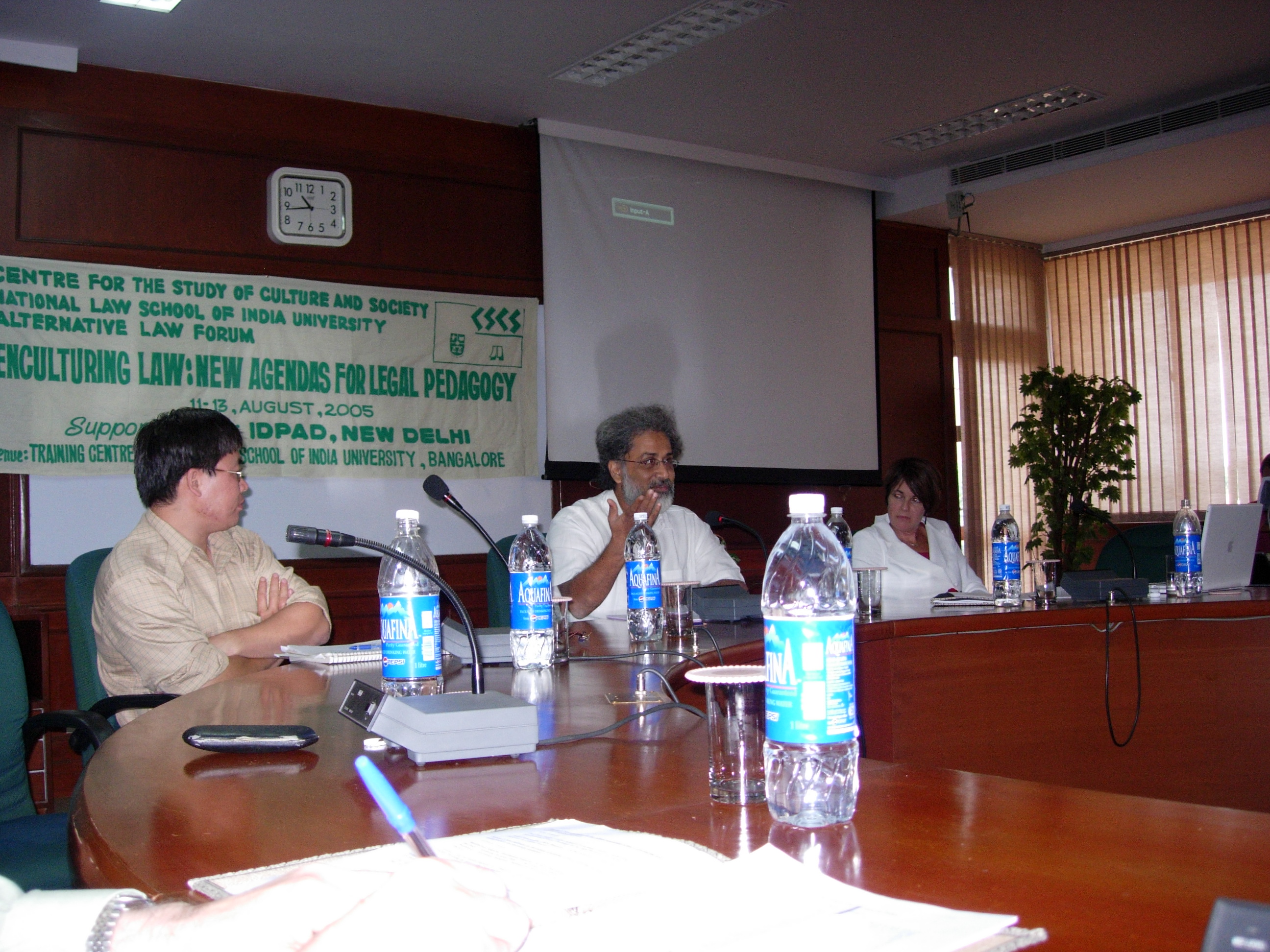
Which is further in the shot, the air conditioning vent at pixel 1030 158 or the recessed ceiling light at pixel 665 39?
the air conditioning vent at pixel 1030 158

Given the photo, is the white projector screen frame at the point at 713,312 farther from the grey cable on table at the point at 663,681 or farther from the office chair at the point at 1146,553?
the grey cable on table at the point at 663,681

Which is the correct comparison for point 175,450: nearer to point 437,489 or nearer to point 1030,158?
point 437,489

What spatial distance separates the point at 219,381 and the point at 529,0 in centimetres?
185

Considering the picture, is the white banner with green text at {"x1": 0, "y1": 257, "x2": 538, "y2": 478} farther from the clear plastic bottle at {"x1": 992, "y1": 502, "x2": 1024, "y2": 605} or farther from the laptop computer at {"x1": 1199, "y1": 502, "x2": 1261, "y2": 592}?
the laptop computer at {"x1": 1199, "y1": 502, "x2": 1261, "y2": 592}

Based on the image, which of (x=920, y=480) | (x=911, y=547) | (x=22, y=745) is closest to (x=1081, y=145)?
(x=920, y=480)

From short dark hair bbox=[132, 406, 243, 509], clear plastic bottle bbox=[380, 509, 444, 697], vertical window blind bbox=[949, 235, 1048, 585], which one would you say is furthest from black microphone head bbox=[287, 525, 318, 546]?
vertical window blind bbox=[949, 235, 1048, 585]

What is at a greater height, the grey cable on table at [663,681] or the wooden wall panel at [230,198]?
the wooden wall panel at [230,198]

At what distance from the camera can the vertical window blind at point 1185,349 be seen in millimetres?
6094

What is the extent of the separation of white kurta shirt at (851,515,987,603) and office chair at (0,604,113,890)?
2463mm

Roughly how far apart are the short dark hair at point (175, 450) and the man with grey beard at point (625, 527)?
3.16 ft

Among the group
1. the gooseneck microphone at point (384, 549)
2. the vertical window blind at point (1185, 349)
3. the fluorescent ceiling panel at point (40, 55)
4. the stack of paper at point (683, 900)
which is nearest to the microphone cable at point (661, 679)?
the gooseneck microphone at point (384, 549)

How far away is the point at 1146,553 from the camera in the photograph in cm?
382

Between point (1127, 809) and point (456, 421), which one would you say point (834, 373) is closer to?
point (456, 421)

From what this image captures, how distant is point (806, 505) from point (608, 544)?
81.4 inches
